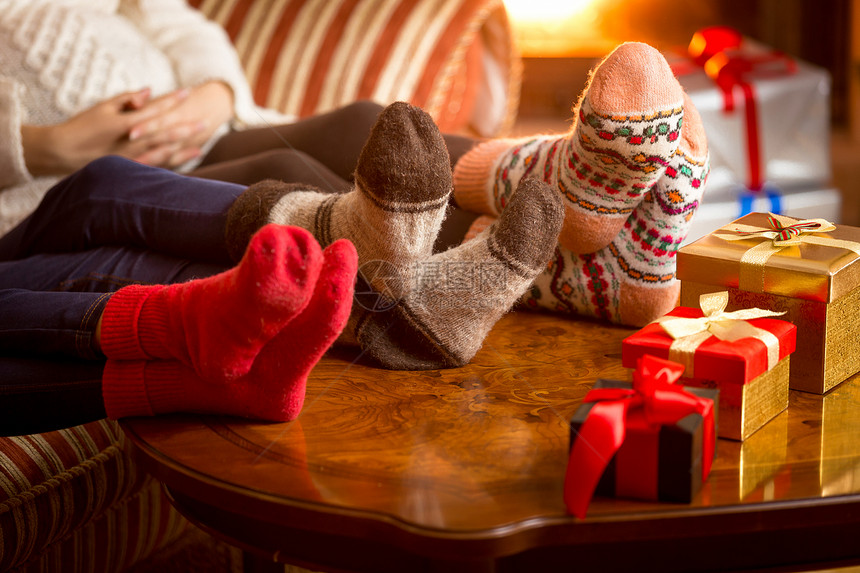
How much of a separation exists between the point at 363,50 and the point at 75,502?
3.46 ft

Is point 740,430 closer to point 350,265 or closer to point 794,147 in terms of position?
point 350,265

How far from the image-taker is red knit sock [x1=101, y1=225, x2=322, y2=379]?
54cm

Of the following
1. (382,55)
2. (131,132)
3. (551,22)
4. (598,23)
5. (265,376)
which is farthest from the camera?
(598,23)

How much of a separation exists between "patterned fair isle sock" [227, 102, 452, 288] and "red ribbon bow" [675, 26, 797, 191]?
4.07 ft

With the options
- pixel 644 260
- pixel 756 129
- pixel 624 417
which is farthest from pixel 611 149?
pixel 756 129

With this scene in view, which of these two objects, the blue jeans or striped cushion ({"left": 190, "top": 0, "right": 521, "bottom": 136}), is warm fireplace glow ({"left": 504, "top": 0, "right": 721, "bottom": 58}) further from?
the blue jeans

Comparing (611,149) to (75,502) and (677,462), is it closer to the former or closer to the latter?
(677,462)

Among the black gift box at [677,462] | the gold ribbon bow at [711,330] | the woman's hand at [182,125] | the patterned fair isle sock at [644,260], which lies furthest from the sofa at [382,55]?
the black gift box at [677,462]

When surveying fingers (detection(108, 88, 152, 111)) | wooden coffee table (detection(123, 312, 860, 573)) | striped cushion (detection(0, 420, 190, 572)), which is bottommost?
striped cushion (detection(0, 420, 190, 572))

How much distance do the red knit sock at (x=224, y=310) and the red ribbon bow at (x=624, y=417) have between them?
20 cm

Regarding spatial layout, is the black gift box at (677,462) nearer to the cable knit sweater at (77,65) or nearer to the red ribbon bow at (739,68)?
the cable knit sweater at (77,65)

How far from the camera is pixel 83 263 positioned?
2.77ft

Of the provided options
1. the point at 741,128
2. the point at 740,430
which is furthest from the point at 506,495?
→ the point at 741,128

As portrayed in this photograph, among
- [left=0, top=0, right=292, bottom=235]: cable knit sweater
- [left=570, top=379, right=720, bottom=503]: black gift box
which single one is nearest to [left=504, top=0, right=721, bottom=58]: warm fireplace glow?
[left=0, top=0, right=292, bottom=235]: cable knit sweater
